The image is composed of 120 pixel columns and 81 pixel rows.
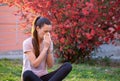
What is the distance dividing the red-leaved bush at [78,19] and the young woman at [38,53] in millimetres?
3937

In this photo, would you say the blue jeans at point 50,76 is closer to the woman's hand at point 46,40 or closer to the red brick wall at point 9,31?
the woman's hand at point 46,40

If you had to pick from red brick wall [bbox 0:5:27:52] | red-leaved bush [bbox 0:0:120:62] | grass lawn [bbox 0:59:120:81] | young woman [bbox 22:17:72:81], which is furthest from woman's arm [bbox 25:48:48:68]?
red brick wall [bbox 0:5:27:52]

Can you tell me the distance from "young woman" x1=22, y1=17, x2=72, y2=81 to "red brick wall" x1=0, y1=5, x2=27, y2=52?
8.80m

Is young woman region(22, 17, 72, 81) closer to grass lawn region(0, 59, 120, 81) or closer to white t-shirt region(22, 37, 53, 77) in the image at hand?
white t-shirt region(22, 37, 53, 77)

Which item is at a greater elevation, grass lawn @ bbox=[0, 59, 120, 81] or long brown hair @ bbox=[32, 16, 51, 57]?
long brown hair @ bbox=[32, 16, 51, 57]

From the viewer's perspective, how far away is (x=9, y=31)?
14188 mm

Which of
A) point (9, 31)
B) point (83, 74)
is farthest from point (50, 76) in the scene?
point (9, 31)

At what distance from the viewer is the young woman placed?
4.97m

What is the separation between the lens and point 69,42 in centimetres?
1001

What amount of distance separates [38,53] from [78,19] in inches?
177

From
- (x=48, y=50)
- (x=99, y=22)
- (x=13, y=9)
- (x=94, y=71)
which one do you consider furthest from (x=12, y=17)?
(x=48, y=50)

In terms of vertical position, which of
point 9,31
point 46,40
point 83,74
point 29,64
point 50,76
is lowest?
point 83,74

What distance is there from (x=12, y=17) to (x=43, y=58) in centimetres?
938

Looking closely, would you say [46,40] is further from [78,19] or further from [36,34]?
[78,19]
